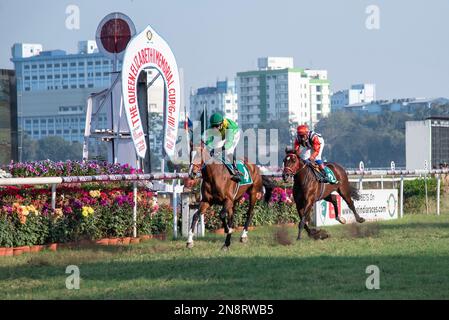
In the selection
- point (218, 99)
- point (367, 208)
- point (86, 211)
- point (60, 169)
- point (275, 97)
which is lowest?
point (367, 208)

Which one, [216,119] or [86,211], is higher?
[216,119]

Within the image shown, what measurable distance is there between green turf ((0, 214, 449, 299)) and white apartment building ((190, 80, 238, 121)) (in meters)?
139

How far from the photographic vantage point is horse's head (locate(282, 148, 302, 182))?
15266 millimetres

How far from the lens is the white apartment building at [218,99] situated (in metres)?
156

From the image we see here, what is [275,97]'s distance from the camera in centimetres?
14325

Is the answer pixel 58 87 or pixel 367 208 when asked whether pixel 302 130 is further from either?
pixel 58 87

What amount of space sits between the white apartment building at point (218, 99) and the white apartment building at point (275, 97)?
793cm

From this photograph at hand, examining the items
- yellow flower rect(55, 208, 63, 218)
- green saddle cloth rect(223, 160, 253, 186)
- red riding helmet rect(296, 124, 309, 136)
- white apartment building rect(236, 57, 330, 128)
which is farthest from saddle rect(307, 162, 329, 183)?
white apartment building rect(236, 57, 330, 128)

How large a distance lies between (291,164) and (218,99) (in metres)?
143

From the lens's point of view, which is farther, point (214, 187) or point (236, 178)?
point (236, 178)

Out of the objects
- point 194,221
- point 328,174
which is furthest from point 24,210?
point 328,174

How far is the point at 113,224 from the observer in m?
15.7
